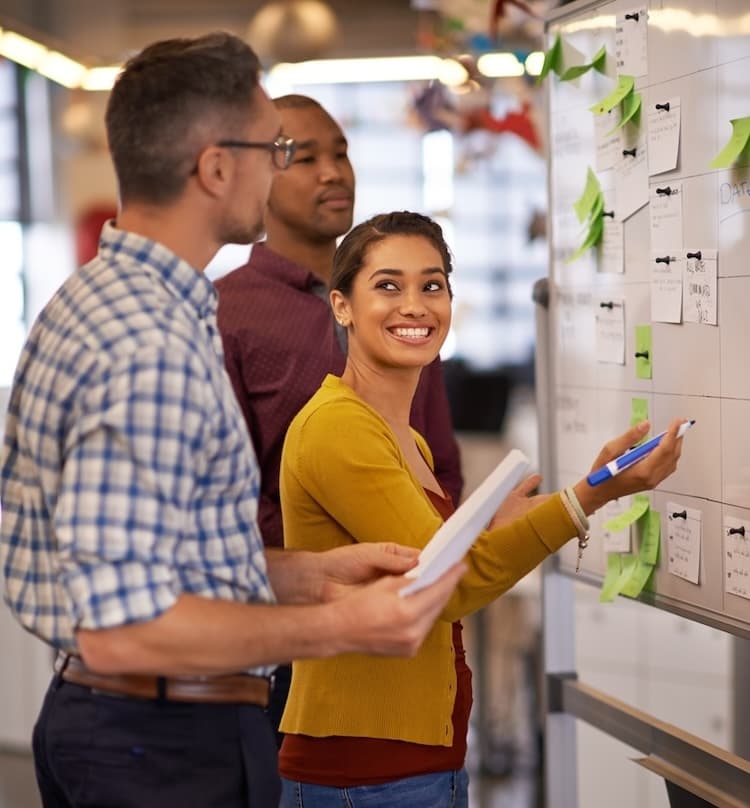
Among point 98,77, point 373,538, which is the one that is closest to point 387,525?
point 373,538

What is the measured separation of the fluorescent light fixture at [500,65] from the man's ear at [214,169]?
333cm

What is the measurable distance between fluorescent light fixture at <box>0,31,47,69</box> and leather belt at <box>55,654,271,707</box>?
3914 mm

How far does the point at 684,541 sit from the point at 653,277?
0.43 meters

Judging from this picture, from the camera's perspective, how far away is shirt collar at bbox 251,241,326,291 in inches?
102

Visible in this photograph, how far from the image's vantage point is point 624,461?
182 centimetres

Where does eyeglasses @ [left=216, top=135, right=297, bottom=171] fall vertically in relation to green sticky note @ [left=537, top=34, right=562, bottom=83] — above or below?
below

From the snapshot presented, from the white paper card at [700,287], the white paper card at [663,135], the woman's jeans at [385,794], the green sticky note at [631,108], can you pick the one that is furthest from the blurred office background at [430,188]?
the white paper card at [700,287]

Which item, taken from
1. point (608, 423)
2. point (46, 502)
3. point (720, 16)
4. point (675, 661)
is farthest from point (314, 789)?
point (675, 661)

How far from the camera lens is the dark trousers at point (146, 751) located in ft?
4.65

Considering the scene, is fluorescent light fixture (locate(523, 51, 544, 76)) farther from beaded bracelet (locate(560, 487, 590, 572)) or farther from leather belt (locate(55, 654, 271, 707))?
leather belt (locate(55, 654, 271, 707))

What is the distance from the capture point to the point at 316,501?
180 centimetres

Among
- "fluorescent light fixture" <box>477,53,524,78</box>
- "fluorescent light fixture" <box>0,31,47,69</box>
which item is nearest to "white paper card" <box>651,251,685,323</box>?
"fluorescent light fixture" <box>477,53,524,78</box>

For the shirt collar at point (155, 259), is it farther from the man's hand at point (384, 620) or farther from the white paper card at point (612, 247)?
the white paper card at point (612, 247)

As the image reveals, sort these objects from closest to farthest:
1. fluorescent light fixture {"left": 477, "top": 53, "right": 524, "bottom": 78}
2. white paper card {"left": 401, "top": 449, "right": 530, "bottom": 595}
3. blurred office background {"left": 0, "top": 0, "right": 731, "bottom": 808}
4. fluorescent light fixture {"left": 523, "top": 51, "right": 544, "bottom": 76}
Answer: white paper card {"left": 401, "top": 449, "right": 530, "bottom": 595}
fluorescent light fixture {"left": 523, "top": 51, "right": 544, "bottom": 76}
blurred office background {"left": 0, "top": 0, "right": 731, "bottom": 808}
fluorescent light fixture {"left": 477, "top": 53, "right": 524, "bottom": 78}
